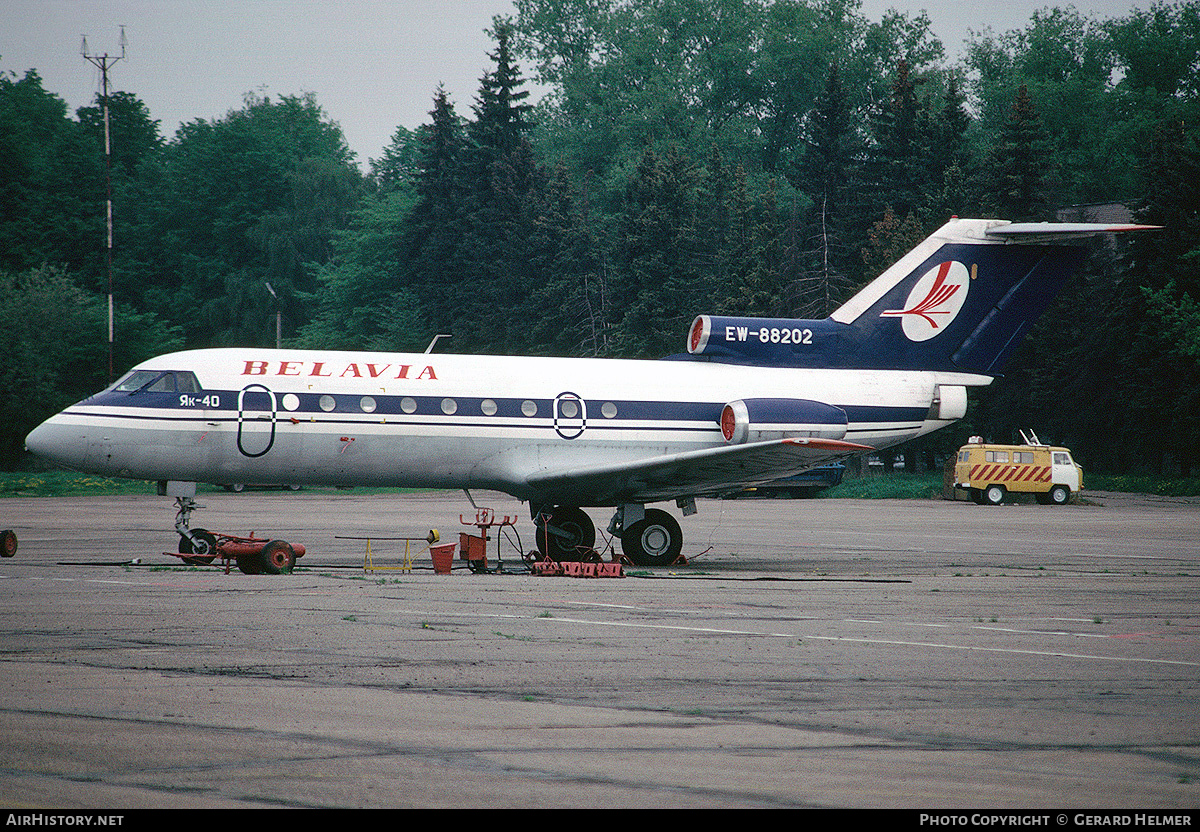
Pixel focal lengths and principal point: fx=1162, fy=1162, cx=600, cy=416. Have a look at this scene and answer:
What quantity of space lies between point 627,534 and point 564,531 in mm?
1067

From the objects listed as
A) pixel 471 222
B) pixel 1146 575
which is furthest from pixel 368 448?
pixel 471 222

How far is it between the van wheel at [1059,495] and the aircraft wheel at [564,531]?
2857 cm

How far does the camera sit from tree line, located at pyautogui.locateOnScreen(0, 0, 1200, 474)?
56.2 meters

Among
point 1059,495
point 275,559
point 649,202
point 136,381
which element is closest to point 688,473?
point 275,559

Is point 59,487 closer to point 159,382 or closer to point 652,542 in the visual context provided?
point 159,382

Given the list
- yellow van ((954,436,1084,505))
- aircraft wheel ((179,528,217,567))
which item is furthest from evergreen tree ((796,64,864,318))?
aircraft wheel ((179,528,217,567))

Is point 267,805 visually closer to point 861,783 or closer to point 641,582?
point 861,783

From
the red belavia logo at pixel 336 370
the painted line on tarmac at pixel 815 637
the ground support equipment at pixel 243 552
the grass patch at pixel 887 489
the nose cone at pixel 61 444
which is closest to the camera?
the painted line on tarmac at pixel 815 637

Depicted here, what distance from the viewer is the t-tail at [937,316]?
2102 centimetres

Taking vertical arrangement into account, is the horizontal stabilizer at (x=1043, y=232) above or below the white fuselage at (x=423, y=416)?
above

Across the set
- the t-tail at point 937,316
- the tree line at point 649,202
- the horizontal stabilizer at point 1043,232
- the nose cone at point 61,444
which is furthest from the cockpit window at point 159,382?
the tree line at point 649,202

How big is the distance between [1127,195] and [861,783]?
3073 inches

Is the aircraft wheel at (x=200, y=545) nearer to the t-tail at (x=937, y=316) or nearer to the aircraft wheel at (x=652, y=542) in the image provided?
the aircraft wheel at (x=652, y=542)

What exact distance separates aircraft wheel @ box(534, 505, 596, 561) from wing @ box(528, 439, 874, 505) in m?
0.22
